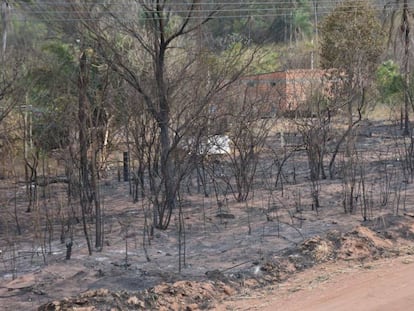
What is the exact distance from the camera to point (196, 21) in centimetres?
1168

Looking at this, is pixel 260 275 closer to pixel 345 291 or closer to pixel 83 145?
pixel 345 291

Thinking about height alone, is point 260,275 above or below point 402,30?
below

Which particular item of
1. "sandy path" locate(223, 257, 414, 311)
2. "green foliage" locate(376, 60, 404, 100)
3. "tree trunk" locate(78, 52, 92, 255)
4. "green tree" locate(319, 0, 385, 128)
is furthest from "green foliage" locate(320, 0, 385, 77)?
"sandy path" locate(223, 257, 414, 311)

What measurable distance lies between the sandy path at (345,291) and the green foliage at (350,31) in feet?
43.9

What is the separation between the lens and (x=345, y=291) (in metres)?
7.04

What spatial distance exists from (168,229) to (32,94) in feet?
25.5

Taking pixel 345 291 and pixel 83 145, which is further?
pixel 83 145

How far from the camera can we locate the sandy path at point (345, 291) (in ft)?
21.5

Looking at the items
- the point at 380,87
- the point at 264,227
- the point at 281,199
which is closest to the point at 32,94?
the point at 281,199

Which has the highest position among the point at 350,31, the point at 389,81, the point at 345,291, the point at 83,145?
the point at 350,31

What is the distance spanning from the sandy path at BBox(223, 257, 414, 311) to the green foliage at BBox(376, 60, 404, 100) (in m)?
16.9

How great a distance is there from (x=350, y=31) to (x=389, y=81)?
4626mm

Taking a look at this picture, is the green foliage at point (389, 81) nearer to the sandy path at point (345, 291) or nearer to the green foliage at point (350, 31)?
the green foliage at point (350, 31)

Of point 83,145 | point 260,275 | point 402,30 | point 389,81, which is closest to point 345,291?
point 260,275
